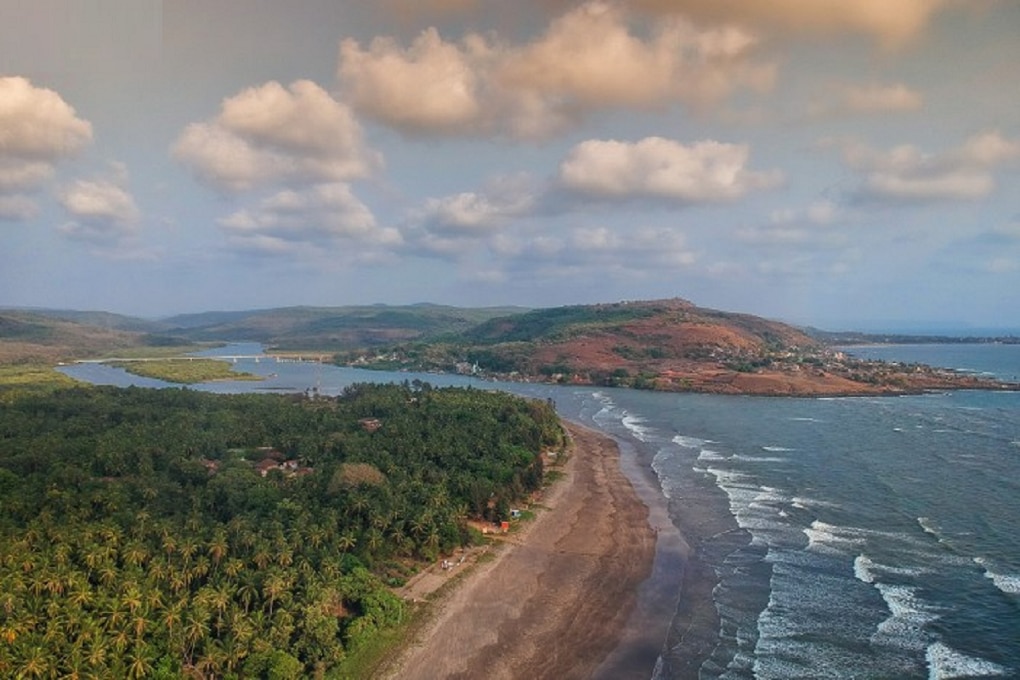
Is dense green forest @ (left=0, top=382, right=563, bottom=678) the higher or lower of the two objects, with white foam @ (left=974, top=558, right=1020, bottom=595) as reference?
higher

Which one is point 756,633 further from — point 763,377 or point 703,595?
point 763,377

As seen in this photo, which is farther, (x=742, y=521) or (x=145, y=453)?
(x=145, y=453)

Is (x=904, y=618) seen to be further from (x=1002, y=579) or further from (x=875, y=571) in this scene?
(x=1002, y=579)

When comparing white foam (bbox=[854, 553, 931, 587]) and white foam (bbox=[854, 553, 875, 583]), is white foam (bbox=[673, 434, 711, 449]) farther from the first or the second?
white foam (bbox=[854, 553, 931, 587])

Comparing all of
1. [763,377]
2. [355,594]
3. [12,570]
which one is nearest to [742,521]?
[355,594]

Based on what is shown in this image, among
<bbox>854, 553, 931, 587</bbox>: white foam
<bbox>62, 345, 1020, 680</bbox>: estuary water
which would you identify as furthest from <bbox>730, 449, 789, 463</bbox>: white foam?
<bbox>854, 553, 931, 587</bbox>: white foam
